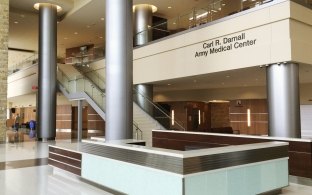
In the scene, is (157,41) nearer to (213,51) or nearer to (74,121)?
(213,51)

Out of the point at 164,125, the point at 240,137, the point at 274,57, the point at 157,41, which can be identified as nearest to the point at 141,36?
the point at 157,41

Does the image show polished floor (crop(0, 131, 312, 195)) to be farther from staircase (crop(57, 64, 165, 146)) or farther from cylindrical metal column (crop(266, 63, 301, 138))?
staircase (crop(57, 64, 165, 146))

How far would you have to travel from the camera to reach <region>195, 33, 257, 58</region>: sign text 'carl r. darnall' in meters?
10.6

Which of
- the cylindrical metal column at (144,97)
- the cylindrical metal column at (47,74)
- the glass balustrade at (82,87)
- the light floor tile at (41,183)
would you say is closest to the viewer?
the light floor tile at (41,183)

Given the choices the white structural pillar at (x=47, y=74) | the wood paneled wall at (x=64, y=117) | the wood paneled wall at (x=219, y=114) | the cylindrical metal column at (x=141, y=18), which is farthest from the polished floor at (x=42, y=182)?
the wood paneled wall at (x=64, y=117)

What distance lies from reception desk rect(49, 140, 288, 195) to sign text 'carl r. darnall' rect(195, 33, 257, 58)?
5.37m

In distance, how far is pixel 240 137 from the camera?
26.3ft

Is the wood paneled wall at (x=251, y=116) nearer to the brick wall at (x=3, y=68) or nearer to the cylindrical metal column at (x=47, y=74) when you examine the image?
the cylindrical metal column at (x=47, y=74)

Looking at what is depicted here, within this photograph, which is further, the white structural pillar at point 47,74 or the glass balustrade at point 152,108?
the white structural pillar at point 47,74

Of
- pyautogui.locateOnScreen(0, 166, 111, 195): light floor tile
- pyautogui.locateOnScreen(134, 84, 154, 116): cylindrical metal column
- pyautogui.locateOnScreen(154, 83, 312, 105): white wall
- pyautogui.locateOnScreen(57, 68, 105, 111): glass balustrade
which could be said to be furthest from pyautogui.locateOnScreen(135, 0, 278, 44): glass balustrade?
pyautogui.locateOnScreen(0, 166, 111, 195): light floor tile

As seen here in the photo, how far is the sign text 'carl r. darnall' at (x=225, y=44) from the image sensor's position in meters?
10.6

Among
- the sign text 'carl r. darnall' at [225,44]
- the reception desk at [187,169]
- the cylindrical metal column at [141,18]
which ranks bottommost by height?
the reception desk at [187,169]

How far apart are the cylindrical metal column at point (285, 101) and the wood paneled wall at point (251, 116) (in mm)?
9355

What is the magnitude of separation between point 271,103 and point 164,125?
5824 millimetres
